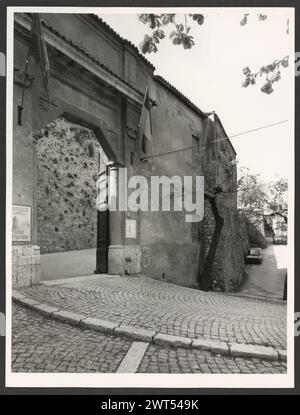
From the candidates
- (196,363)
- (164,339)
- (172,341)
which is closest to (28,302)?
(164,339)

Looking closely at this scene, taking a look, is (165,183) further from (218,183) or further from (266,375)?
(266,375)

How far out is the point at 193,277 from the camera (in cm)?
1355

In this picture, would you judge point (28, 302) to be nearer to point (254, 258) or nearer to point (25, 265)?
point (25, 265)

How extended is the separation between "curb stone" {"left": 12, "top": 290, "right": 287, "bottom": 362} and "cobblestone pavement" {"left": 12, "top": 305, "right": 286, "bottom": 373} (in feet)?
0.27

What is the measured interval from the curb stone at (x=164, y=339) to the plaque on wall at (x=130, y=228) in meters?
4.55

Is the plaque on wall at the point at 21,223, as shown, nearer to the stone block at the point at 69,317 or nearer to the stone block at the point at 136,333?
the stone block at the point at 69,317

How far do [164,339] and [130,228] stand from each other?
5477 millimetres

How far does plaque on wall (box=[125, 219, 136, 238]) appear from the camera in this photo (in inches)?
360

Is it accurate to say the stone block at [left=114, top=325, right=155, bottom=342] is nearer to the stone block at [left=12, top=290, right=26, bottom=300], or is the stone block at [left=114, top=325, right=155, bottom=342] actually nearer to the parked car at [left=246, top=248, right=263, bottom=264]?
the stone block at [left=12, top=290, right=26, bottom=300]

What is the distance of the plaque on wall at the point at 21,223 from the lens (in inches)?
224

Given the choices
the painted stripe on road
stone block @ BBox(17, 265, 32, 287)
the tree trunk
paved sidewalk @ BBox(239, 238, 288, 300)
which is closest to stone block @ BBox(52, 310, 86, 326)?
the painted stripe on road

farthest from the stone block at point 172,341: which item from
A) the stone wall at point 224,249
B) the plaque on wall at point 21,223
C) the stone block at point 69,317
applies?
the stone wall at point 224,249

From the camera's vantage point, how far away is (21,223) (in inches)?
227

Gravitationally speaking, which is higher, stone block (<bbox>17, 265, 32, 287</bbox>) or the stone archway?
the stone archway
